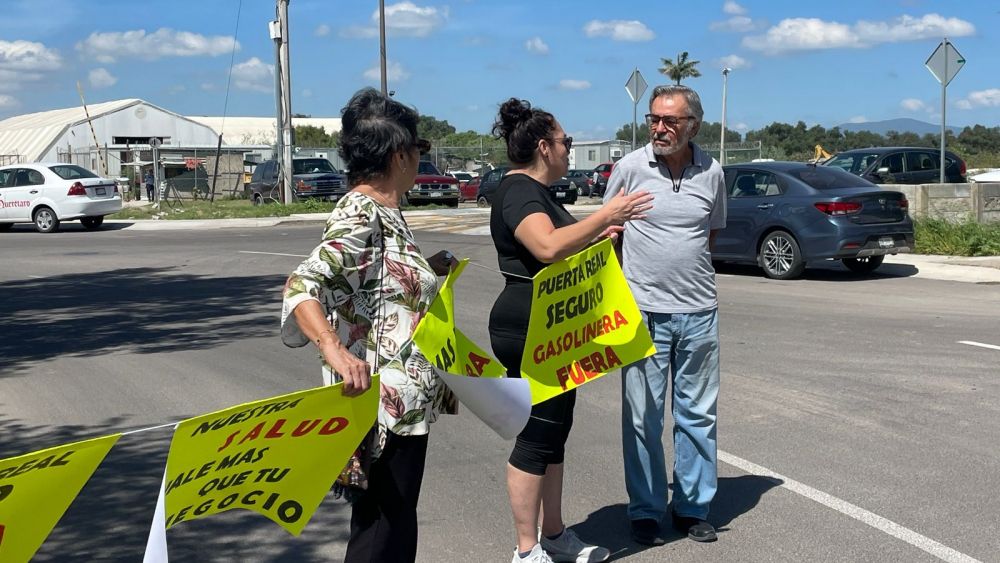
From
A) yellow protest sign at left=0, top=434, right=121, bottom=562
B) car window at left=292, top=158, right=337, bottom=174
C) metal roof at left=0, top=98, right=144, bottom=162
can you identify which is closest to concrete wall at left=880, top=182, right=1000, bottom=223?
yellow protest sign at left=0, top=434, right=121, bottom=562

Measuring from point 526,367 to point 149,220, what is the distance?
91.6 feet

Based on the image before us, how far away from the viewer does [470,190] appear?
40.8 metres

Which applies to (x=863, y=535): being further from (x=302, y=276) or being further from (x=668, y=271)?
(x=302, y=276)

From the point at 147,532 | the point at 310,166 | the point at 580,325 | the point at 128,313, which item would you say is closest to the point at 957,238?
the point at 128,313

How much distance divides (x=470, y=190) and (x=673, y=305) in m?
36.5

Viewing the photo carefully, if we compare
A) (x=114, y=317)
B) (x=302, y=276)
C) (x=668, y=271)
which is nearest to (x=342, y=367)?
(x=302, y=276)

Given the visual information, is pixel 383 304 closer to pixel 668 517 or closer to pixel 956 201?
pixel 668 517

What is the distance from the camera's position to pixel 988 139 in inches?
2790

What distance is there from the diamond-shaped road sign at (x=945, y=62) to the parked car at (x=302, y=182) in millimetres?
19014

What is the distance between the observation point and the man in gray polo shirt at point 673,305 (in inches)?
179

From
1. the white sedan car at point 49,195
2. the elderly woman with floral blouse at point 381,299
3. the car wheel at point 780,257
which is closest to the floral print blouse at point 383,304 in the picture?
the elderly woman with floral blouse at point 381,299

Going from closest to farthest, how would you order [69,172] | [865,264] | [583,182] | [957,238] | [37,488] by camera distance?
[37,488] < [865,264] < [957,238] < [69,172] < [583,182]

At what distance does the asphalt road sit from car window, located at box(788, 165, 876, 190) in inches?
57.4

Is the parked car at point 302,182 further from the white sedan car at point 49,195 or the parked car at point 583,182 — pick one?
the parked car at point 583,182
